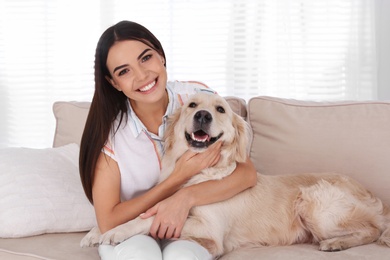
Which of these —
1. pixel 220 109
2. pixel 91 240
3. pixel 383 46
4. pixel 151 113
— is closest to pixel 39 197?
pixel 91 240

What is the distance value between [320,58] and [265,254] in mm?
2517

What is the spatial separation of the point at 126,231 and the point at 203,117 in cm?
52

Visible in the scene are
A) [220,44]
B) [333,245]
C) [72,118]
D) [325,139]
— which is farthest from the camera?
[220,44]

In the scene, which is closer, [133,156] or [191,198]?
[191,198]

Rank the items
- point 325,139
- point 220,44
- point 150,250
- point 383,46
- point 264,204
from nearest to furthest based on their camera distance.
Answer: point 150,250 < point 264,204 < point 325,139 < point 383,46 < point 220,44

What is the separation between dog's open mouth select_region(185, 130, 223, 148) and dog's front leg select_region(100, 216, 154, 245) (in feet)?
1.10

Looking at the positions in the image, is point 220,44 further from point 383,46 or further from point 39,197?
point 39,197

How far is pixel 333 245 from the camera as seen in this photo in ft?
6.99

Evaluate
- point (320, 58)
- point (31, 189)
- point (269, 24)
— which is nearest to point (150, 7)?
point (269, 24)

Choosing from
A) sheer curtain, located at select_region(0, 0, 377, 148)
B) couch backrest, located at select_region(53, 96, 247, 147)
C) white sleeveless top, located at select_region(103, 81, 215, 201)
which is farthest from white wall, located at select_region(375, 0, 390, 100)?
white sleeveless top, located at select_region(103, 81, 215, 201)

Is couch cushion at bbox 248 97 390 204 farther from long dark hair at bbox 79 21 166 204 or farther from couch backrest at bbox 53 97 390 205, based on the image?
long dark hair at bbox 79 21 166 204

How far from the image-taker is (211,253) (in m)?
2.04

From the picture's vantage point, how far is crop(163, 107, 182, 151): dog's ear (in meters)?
2.33

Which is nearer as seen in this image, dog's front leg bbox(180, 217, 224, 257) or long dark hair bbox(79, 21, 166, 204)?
dog's front leg bbox(180, 217, 224, 257)
